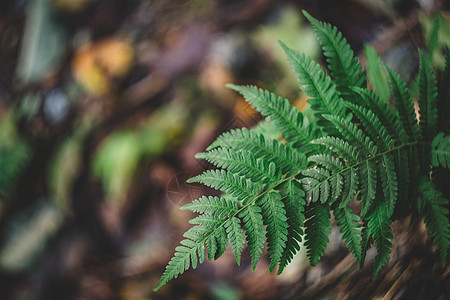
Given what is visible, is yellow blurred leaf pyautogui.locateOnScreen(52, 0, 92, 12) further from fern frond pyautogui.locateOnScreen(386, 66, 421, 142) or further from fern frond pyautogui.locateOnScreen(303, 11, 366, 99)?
fern frond pyautogui.locateOnScreen(386, 66, 421, 142)

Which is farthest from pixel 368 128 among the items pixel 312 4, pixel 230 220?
pixel 312 4

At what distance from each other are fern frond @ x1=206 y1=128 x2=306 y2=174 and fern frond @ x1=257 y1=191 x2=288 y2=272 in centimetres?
8

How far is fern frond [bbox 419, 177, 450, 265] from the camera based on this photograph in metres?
0.80

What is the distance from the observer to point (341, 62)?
0.95 metres

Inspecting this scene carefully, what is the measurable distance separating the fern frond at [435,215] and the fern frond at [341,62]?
28 cm

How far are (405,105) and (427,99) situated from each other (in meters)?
0.05

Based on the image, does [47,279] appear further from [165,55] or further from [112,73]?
[165,55]

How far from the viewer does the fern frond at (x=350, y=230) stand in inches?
32.3

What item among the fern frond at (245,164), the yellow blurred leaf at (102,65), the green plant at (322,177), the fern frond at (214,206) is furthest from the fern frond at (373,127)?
the yellow blurred leaf at (102,65)

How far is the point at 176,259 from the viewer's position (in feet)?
2.58

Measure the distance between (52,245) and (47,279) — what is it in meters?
0.20

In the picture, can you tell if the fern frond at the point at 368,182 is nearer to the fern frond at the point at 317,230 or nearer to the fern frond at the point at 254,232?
the fern frond at the point at 317,230

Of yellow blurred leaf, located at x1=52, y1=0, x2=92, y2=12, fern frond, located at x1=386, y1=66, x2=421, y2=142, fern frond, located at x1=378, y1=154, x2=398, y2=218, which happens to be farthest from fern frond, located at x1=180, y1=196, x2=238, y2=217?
yellow blurred leaf, located at x1=52, y1=0, x2=92, y2=12

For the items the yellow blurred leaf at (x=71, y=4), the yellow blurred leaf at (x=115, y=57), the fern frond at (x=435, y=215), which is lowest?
the fern frond at (x=435, y=215)
